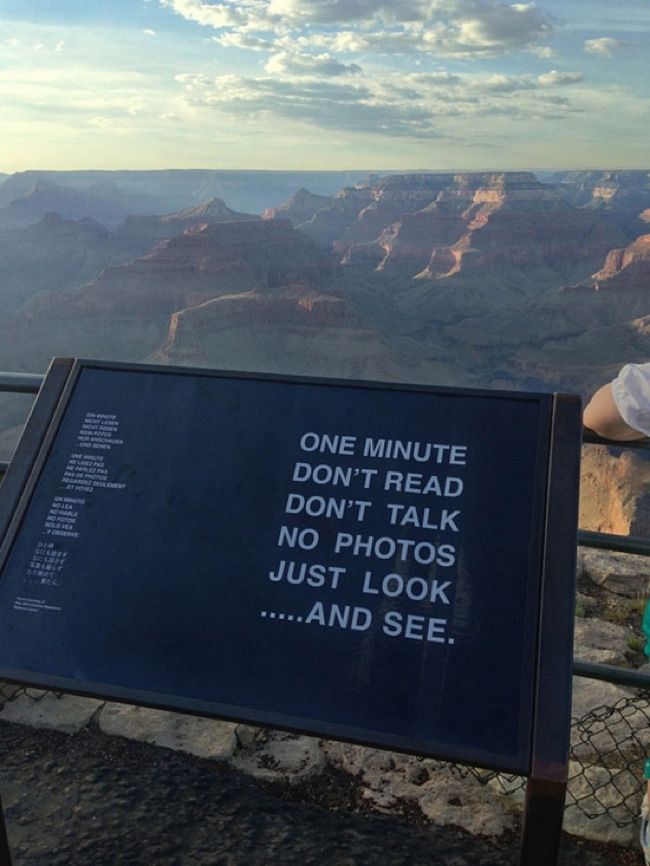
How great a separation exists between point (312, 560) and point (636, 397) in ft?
2.86

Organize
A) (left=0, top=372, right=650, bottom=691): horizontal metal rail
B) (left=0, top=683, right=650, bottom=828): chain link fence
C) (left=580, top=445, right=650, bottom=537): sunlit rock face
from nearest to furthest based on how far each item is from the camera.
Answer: (left=0, top=372, right=650, bottom=691): horizontal metal rail, (left=0, top=683, right=650, bottom=828): chain link fence, (left=580, top=445, right=650, bottom=537): sunlit rock face

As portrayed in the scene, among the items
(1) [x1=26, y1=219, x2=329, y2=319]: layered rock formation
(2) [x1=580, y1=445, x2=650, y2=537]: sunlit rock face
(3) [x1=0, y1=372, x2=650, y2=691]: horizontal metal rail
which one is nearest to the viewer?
(3) [x1=0, y1=372, x2=650, y2=691]: horizontal metal rail

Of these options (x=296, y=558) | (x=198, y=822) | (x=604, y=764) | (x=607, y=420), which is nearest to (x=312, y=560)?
(x=296, y=558)

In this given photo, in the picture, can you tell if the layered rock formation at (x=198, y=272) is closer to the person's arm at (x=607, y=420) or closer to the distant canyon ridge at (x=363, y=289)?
the distant canyon ridge at (x=363, y=289)

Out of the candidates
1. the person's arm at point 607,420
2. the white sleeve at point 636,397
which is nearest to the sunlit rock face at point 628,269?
the person's arm at point 607,420

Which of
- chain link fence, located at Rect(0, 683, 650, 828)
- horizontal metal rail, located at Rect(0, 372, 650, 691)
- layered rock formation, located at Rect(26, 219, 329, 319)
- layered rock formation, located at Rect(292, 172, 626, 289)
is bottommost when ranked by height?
chain link fence, located at Rect(0, 683, 650, 828)

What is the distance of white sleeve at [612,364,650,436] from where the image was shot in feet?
6.50

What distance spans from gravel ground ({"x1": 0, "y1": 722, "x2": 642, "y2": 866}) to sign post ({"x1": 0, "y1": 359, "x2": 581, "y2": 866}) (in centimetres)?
69

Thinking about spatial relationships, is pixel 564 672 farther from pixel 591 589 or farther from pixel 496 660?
pixel 591 589

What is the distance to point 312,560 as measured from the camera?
1819mm

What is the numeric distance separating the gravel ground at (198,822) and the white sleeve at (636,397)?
119cm

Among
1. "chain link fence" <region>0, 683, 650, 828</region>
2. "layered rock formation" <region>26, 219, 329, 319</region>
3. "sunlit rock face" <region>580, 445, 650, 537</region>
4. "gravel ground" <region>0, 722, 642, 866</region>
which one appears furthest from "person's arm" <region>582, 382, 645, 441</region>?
"layered rock formation" <region>26, 219, 329, 319</region>

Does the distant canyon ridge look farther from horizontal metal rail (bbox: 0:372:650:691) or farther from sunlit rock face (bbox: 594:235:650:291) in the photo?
horizontal metal rail (bbox: 0:372:650:691)

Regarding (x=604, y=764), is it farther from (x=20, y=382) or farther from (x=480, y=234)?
(x=480, y=234)
